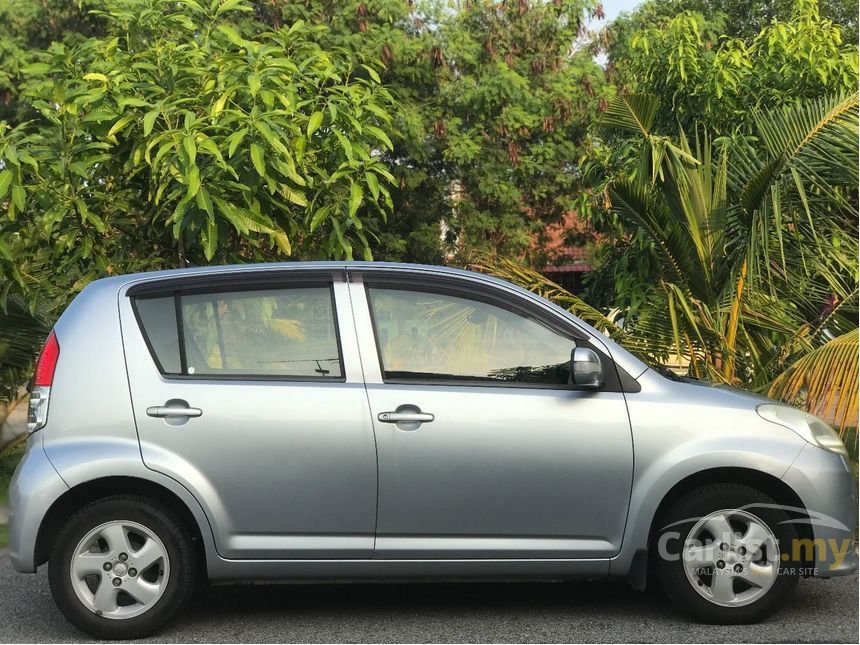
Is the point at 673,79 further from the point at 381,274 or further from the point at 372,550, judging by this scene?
the point at 372,550

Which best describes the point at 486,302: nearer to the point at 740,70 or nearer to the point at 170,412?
Result: the point at 170,412

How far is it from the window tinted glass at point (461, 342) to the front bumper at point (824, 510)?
113 cm

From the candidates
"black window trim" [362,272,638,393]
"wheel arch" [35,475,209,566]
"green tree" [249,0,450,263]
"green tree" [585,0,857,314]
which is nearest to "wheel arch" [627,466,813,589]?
"black window trim" [362,272,638,393]

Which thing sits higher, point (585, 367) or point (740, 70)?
point (740, 70)

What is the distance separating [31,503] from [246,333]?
46.3 inches

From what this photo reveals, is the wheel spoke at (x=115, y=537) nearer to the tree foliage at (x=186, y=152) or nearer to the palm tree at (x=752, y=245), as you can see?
the tree foliage at (x=186, y=152)

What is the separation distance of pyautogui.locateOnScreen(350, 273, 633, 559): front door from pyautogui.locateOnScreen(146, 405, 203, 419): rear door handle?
30.6 inches

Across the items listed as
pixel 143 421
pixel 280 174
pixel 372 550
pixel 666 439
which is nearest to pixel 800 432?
pixel 666 439

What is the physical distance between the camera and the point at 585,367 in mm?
4910

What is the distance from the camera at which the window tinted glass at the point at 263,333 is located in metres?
5.07

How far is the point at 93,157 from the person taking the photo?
302 inches

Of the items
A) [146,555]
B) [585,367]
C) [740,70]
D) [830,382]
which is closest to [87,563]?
[146,555]

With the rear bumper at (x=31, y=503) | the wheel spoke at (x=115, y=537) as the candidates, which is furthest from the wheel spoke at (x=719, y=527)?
the rear bumper at (x=31, y=503)

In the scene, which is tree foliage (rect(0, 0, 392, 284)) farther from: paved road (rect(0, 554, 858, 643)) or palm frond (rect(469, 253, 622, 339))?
paved road (rect(0, 554, 858, 643))
